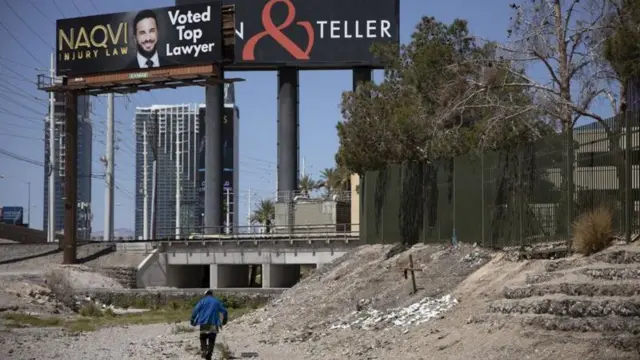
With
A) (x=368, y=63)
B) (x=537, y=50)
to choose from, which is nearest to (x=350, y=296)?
(x=537, y=50)

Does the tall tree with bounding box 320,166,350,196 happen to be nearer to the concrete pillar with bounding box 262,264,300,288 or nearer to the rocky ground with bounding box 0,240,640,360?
the concrete pillar with bounding box 262,264,300,288

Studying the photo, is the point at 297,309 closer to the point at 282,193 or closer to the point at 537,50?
the point at 537,50

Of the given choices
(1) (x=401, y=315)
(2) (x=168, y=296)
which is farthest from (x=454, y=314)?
(2) (x=168, y=296)

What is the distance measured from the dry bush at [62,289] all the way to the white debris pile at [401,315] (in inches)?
1029

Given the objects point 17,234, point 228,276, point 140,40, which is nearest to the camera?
point 140,40

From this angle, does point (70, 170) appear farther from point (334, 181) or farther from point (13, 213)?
point (13, 213)

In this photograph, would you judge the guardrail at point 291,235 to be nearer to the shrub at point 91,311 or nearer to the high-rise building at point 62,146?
the high-rise building at point 62,146

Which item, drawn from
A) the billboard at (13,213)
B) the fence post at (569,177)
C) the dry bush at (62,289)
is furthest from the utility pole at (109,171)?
the billboard at (13,213)

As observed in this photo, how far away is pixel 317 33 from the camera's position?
69250 millimetres

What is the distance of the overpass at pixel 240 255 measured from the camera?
194 ft

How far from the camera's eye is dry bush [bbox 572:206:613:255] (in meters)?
16.9

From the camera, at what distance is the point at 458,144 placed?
27.5 m

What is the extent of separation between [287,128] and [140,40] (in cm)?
1482

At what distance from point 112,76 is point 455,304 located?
4450cm
